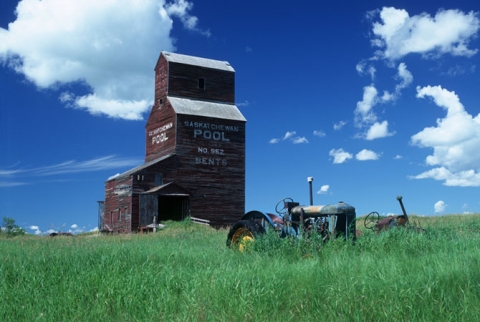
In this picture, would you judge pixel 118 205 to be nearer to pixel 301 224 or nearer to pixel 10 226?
pixel 10 226

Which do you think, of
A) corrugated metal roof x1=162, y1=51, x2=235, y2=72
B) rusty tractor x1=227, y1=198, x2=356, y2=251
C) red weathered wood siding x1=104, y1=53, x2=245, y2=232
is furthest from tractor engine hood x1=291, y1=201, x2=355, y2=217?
corrugated metal roof x1=162, y1=51, x2=235, y2=72

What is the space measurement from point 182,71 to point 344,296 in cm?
2727

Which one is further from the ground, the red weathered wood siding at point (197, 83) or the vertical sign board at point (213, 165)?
the red weathered wood siding at point (197, 83)

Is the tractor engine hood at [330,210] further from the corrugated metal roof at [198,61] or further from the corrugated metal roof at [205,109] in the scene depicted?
the corrugated metal roof at [198,61]

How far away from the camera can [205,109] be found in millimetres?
30188

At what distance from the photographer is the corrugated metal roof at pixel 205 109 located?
29.4m

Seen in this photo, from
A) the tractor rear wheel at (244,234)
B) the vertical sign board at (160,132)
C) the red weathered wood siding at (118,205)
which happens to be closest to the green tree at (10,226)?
the red weathered wood siding at (118,205)

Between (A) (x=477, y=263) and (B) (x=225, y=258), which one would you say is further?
(B) (x=225, y=258)

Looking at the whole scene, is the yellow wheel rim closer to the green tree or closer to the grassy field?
the grassy field

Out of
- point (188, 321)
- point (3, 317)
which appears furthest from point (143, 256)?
point (188, 321)

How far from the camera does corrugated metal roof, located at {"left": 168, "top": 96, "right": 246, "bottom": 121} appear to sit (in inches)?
1157

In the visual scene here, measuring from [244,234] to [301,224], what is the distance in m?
1.38

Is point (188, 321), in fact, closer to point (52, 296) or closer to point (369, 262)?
point (52, 296)

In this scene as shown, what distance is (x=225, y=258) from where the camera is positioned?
865 cm
